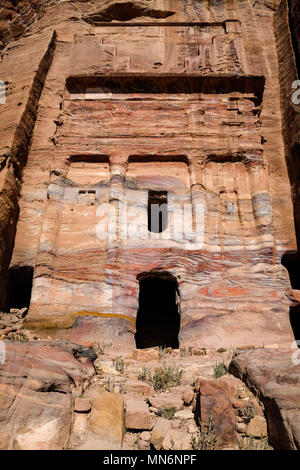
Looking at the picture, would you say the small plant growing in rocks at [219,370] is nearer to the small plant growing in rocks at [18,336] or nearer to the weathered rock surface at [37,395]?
the weathered rock surface at [37,395]

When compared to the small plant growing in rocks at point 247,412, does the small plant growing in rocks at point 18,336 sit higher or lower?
higher

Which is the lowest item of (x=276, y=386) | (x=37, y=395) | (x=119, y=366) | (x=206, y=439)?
(x=206, y=439)

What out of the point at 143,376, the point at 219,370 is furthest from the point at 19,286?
the point at 219,370

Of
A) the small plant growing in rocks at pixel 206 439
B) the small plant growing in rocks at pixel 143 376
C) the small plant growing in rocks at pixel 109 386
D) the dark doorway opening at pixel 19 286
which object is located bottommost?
the small plant growing in rocks at pixel 206 439

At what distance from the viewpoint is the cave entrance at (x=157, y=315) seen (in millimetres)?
10562

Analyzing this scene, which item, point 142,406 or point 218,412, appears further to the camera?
point 142,406

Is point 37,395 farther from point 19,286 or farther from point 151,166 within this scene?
point 151,166

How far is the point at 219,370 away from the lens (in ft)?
17.1

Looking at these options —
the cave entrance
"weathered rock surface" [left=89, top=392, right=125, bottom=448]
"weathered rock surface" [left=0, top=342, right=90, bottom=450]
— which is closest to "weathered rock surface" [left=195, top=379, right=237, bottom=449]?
"weathered rock surface" [left=89, top=392, right=125, bottom=448]

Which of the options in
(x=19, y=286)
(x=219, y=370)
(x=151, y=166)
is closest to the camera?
(x=219, y=370)

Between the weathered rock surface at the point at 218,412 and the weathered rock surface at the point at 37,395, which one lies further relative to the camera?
the weathered rock surface at the point at 218,412

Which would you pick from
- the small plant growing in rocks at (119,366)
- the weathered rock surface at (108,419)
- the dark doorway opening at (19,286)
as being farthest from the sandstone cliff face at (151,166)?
the weathered rock surface at (108,419)

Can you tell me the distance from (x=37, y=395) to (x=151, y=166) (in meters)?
7.31

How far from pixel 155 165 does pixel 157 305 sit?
4710 millimetres
